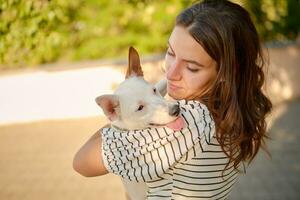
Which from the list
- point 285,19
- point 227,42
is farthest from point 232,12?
point 285,19

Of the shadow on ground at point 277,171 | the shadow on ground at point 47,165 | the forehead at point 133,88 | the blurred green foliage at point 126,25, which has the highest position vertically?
the blurred green foliage at point 126,25

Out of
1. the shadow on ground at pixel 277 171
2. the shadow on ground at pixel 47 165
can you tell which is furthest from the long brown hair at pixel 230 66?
the shadow on ground at pixel 47 165

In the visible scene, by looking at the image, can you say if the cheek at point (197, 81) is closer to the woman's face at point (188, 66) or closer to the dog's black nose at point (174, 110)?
the woman's face at point (188, 66)

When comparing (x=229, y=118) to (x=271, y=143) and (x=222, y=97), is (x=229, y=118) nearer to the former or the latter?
(x=222, y=97)

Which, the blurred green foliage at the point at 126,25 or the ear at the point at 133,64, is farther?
the blurred green foliage at the point at 126,25

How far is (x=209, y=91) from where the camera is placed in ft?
6.45

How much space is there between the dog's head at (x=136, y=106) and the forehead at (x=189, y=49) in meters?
0.22

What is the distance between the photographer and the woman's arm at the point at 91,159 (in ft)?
6.14

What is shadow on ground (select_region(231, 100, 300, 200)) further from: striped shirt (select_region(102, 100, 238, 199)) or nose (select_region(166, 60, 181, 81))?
nose (select_region(166, 60, 181, 81))

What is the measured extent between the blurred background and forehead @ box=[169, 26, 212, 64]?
110 inches

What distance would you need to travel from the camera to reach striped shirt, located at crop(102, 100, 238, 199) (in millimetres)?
1791

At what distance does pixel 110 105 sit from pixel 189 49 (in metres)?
0.42

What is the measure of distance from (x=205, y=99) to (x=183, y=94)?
129 millimetres

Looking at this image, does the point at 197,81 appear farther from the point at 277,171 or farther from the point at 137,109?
the point at 277,171
